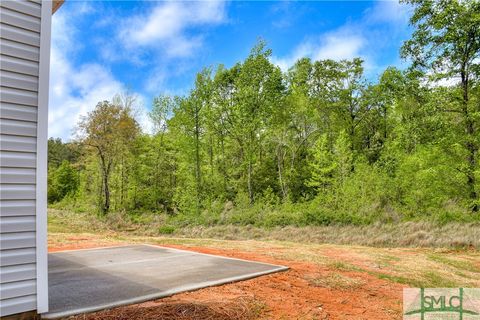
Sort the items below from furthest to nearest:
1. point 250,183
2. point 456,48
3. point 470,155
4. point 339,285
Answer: point 250,183 → point 456,48 → point 470,155 → point 339,285

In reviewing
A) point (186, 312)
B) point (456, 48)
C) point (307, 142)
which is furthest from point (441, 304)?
point (307, 142)

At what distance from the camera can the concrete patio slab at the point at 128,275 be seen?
→ 11.4ft

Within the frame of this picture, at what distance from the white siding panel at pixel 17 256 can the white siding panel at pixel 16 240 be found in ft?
0.11

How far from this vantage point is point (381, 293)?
14.3 ft

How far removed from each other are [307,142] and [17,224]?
65.1 feet

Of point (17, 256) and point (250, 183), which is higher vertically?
point (250, 183)

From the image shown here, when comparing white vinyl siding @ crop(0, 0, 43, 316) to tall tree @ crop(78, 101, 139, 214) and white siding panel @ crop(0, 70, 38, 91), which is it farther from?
tall tree @ crop(78, 101, 139, 214)

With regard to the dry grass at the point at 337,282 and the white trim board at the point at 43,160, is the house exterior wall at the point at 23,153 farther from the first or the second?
the dry grass at the point at 337,282

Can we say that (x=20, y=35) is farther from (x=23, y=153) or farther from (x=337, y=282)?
(x=337, y=282)

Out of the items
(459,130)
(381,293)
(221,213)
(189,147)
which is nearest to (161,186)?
(189,147)

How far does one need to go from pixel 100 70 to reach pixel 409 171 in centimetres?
1628

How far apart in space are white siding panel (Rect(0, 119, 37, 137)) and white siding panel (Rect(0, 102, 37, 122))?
3 cm

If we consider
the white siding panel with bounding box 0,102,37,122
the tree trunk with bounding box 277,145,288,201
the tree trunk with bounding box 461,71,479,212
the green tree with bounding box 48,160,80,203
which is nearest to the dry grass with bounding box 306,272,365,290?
the white siding panel with bounding box 0,102,37,122

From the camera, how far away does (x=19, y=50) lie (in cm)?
284
